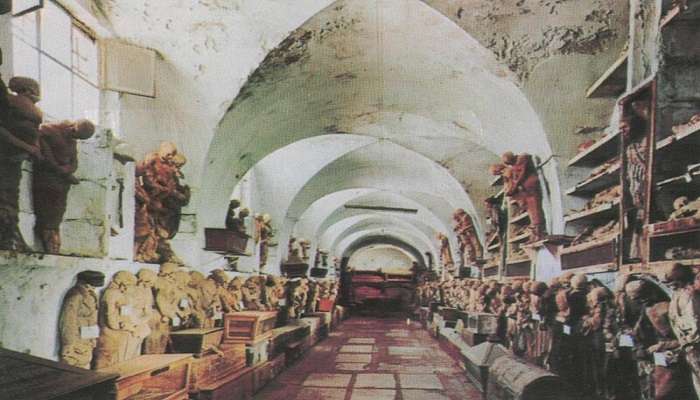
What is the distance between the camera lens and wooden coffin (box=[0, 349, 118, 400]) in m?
3.39

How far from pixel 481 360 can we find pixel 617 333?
11.5ft

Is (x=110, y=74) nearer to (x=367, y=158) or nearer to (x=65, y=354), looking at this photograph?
(x=65, y=354)

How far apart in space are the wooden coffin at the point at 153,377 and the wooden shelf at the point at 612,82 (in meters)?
5.43

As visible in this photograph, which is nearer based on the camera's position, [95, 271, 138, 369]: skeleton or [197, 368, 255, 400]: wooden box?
[95, 271, 138, 369]: skeleton

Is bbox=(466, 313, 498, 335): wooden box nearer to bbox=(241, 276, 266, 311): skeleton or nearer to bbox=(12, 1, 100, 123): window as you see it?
bbox=(241, 276, 266, 311): skeleton

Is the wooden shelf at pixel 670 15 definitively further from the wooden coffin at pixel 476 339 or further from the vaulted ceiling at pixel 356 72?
the wooden coffin at pixel 476 339

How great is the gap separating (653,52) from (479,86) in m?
3.78

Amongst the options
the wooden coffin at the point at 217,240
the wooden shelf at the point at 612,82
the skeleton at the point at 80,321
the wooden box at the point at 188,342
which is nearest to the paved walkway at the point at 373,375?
the wooden box at the point at 188,342

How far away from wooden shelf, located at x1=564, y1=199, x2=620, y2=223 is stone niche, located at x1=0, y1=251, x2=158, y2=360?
211 inches

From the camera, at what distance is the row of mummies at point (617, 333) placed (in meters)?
4.29

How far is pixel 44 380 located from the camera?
12.0 feet

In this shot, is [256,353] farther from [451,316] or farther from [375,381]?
[451,316]

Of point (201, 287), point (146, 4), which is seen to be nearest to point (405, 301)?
point (201, 287)

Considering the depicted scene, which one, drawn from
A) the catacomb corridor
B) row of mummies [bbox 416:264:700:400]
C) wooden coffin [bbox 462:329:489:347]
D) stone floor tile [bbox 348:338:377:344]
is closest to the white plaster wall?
stone floor tile [bbox 348:338:377:344]
